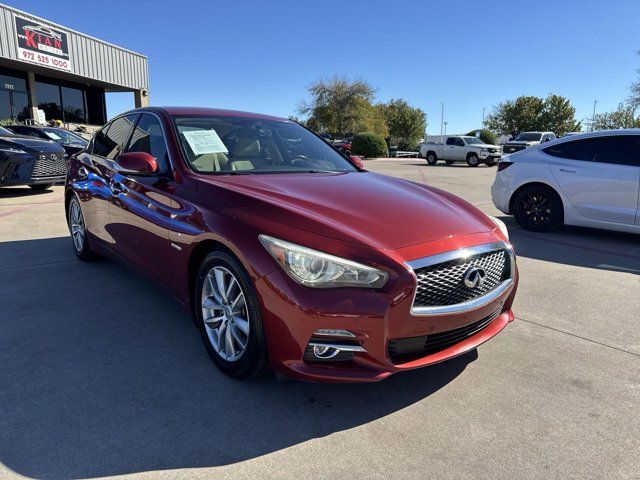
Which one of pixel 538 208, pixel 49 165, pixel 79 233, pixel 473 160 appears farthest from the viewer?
pixel 473 160

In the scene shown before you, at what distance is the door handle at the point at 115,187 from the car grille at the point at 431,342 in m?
2.71

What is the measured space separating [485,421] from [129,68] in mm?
31882

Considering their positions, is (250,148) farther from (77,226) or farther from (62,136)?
(62,136)

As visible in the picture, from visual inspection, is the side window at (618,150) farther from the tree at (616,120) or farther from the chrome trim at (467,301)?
the tree at (616,120)

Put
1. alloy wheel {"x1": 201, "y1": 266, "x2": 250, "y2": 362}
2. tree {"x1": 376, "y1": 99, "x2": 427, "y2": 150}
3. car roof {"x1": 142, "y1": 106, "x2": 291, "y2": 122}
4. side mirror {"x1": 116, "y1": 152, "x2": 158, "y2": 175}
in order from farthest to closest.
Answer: tree {"x1": 376, "y1": 99, "x2": 427, "y2": 150} < car roof {"x1": 142, "y1": 106, "x2": 291, "y2": 122} < side mirror {"x1": 116, "y1": 152, "x2": 158, "y2": 175} < alloy wheel {"x1": 201, "y1": 266, "x2": 250, "y2": 362}

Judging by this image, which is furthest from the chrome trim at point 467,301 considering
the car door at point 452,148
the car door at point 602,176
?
the car door at point 452,148

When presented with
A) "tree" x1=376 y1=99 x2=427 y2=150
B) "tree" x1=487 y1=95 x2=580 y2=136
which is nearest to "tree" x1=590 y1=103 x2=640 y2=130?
"tree" x1=487 y1=95 x2=580 y2=136

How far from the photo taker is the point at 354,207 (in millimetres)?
2812

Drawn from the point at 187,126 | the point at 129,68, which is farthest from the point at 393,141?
the point at 187,126

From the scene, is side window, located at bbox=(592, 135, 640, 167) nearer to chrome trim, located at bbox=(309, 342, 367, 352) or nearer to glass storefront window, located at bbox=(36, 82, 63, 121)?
chrome trim, located at bbox=(309, 342, 367, 352)

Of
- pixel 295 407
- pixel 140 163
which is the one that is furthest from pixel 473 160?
pixel 295 407

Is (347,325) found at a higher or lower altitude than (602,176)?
lower

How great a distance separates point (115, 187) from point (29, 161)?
7.13 meters

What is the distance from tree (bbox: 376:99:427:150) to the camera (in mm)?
56625
